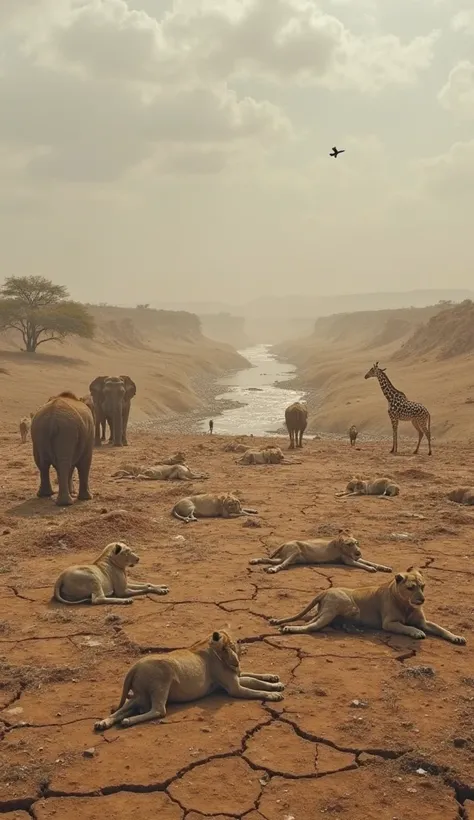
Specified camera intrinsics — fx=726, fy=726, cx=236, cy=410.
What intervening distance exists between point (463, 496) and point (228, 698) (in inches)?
349

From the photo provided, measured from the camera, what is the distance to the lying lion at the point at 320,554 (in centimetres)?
923

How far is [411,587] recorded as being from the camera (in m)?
6.88

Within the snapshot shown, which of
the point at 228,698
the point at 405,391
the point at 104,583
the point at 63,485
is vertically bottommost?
the point at 228,698

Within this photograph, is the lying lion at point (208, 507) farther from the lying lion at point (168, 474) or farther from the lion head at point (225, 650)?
the lion head at point (225, 650)

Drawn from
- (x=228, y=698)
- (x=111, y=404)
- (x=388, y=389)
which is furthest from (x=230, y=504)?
(x=388, y=389)

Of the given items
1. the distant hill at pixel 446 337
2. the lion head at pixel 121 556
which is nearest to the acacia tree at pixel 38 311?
the distant hill at pixel 446 337

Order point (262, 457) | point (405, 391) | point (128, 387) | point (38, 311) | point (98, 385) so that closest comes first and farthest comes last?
point (262, 457) → point (98, 385) → point (128, 387) → point (405, 391) → point (38, 311)

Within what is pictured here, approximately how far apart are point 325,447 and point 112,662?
57.6ft

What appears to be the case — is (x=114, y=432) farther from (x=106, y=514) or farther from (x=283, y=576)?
(x=283, y=576)

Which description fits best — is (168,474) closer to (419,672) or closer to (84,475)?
(84,475)

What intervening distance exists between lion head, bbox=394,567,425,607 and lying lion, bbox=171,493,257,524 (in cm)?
551

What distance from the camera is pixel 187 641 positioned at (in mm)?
6875

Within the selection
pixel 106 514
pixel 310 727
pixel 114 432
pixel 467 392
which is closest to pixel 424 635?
pixel 310 727

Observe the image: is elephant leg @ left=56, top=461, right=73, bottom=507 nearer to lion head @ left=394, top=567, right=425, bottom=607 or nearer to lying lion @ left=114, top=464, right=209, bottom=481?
lying lion @ left=114, top=464, right=209, bottom=481
